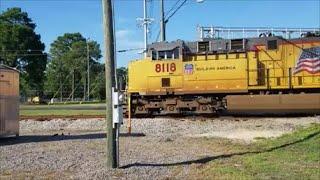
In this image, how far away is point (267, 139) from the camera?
15828 millimetres

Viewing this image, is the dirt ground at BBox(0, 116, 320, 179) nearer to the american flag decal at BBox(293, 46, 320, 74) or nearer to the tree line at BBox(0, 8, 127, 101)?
the american flag decal at BBox(293, 46, 320, 74)

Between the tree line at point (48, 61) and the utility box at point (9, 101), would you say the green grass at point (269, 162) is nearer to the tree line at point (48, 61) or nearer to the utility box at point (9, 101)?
the utility box at point (9, 101)

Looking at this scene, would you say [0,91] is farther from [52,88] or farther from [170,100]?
[52,88]

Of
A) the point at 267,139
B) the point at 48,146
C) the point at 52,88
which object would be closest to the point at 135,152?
the point at 48,146

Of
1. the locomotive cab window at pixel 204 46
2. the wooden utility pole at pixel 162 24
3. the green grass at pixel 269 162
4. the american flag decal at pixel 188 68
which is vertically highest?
the wooden utility pole at pixel 162 24

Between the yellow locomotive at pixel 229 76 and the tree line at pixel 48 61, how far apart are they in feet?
218

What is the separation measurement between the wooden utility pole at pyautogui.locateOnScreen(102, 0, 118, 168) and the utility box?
6.70 metres

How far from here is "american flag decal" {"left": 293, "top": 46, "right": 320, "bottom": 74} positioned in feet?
80.2

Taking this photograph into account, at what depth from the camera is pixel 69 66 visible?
117 meters

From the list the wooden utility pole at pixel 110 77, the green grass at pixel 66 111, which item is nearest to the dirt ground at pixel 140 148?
the wooden utility pole at pixel 110 77

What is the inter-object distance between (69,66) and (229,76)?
311 feet

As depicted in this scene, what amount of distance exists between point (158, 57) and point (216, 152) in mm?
13897

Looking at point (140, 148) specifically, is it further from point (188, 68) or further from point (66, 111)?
point (66, 111)

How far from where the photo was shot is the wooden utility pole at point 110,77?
10.5 m
